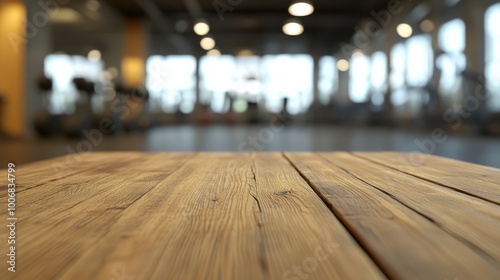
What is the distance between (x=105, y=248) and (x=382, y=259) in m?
0.36

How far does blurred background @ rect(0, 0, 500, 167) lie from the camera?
6371 millimetres

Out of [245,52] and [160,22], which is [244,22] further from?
[245,52]

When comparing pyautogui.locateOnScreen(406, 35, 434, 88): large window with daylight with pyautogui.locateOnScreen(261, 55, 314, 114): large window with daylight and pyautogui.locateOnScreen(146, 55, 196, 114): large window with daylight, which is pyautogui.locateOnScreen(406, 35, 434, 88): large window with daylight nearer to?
pyautogui.locateOnScreen(261, 55, 314, 114): large window with daylight

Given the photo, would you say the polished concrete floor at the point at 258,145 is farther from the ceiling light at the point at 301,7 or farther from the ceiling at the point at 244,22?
the ceiling at the point at 244,22

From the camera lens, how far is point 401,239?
24.7 inches

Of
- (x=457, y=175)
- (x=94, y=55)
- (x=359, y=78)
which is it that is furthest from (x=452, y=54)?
(x=94, y=55)

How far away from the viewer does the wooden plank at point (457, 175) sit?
3.46 ft

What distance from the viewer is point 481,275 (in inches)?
19.8

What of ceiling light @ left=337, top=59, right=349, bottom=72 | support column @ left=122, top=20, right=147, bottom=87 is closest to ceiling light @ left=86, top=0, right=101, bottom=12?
support column @ left=122, top=20, right=147, bottom=87

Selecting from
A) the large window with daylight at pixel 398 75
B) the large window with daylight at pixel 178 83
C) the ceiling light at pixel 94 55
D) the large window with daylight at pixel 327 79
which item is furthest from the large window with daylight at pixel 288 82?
the ceiling light at pixel 94 55

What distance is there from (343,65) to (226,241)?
15.2 metres

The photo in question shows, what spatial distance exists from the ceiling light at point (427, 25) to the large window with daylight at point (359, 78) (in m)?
3.25

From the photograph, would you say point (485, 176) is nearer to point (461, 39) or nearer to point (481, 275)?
point (481, 275)

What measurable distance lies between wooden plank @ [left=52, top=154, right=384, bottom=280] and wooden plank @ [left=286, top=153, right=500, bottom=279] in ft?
0.08
